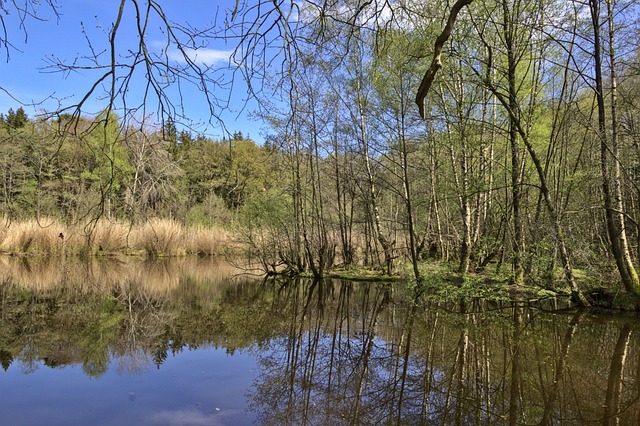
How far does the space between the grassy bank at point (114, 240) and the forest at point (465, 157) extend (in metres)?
1.16

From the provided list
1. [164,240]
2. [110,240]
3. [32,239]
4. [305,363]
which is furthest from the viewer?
[164,240]

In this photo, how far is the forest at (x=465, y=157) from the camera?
468 centimetres

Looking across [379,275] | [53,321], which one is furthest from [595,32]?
[53,321]

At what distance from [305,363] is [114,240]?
1742 cm

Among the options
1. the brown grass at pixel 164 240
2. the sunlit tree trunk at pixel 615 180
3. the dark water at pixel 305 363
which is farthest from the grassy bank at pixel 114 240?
the sunlit tree trunk at pixel 615 180

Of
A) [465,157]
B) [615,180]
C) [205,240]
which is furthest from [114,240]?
[615,180]

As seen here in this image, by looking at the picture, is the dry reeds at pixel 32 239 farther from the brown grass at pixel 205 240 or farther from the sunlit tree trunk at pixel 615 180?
the sunlit tree trunk at pixel 615 180

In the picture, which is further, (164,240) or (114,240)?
(164,240)

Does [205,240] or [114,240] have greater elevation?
[205,240]

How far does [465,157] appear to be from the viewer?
1075 centimetres

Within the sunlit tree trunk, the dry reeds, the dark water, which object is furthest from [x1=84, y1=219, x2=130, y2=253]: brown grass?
the sunlit tree trunk

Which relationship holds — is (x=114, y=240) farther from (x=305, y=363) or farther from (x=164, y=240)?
(x=305, y=363)

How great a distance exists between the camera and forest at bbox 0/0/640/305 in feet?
15.4

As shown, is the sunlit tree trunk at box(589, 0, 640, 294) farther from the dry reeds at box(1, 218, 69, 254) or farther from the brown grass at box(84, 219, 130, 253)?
the dry reeds at box(1, 218, 69, 254)
